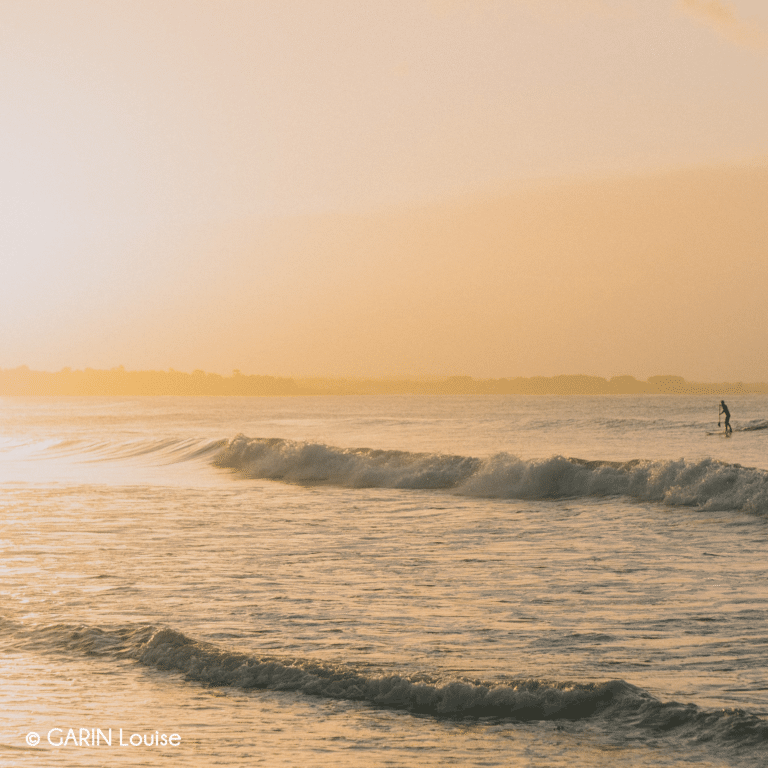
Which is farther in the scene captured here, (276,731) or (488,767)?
(276,731)

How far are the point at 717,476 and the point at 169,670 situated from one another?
19.0 meters

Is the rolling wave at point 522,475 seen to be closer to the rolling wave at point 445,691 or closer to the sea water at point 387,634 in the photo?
the sea water at point 387,634

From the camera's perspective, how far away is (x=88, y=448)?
49.2 metres

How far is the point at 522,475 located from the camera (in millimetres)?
27594

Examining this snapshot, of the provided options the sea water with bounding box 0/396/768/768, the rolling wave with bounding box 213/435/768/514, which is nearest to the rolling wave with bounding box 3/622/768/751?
the sea water with bounding box 0/396/768/768

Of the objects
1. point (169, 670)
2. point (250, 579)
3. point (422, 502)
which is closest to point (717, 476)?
point (422, 502)

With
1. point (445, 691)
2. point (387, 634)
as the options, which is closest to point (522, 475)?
point (387, 634)

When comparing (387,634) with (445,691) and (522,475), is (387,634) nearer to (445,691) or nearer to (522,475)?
(445,691)

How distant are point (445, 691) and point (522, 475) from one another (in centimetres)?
2055

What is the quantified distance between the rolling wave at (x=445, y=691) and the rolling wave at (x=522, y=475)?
1520 centimetres

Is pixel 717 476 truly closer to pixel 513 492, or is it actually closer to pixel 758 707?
pixel 513 492

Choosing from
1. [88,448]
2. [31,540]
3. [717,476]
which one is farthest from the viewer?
[88,448]

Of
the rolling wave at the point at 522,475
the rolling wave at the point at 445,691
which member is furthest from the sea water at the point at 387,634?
the rolling wave at the point at 522,475

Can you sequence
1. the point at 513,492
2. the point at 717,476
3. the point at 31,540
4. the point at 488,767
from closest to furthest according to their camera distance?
the point at 488,767
the point at 31,540
the point at 717,476
the point at 513,492
